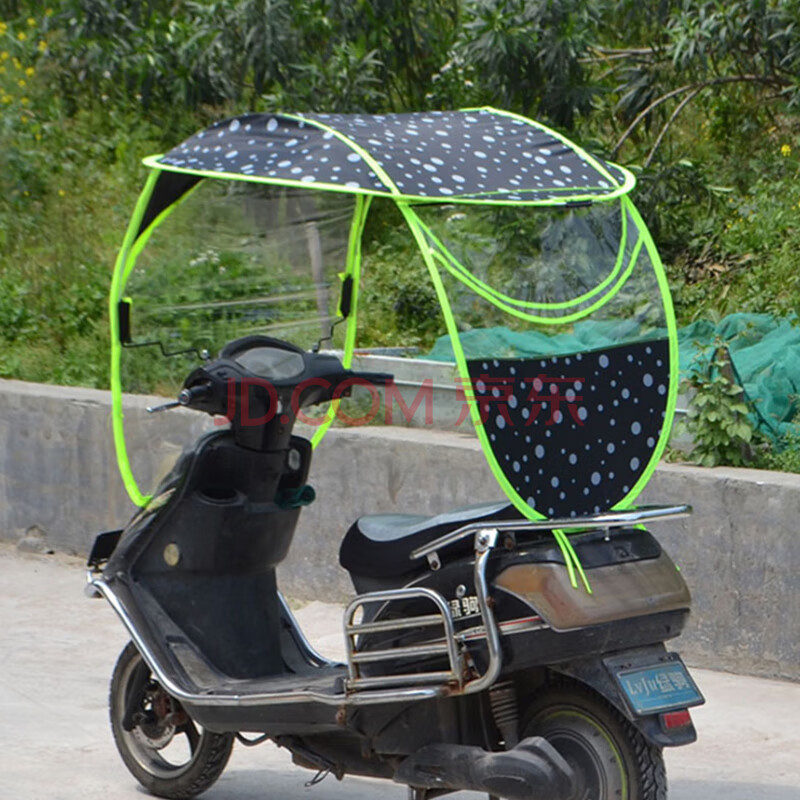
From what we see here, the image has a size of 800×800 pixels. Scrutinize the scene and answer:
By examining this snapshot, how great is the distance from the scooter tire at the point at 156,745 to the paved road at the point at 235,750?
0.30 feet

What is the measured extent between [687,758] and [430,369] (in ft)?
7.06

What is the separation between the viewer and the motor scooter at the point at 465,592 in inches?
148

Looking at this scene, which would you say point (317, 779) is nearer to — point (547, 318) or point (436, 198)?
point (547, 318)

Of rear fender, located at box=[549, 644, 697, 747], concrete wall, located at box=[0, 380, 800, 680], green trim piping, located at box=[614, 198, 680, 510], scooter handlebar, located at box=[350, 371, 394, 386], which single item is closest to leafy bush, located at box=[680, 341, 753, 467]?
concrete wall, located at box=[0, 380, 800, 680]

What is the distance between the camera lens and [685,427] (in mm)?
6195

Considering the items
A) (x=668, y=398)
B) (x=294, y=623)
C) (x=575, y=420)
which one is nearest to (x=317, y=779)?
(x=294, y=623)

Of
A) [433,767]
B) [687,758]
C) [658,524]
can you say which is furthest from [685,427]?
[433,767]

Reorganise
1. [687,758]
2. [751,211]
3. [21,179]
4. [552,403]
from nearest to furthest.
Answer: [552,403]
[687,758]
[751,211]
[21,179]

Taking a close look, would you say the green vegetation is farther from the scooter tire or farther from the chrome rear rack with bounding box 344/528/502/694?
the chrome rear rack with bounding box 344/528/502/694

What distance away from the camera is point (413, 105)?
10.6 metres

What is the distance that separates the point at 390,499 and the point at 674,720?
3126 mm

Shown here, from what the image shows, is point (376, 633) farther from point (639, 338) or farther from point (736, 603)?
point (736, 603)

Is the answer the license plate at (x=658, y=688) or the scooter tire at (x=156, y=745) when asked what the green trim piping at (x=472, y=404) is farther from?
the scooter tire at (x=156, y=745)

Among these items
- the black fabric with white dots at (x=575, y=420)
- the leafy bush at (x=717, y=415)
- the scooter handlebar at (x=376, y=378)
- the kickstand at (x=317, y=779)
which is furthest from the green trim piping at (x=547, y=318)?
the leafy bush at (x=717, y=415)
